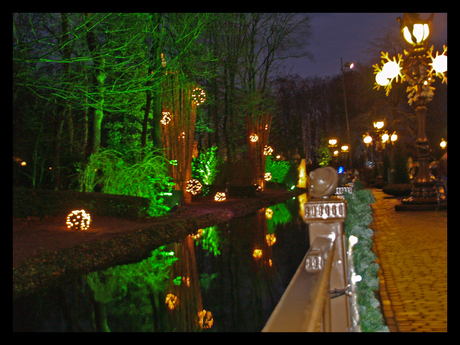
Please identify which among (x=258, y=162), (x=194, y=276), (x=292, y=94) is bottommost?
(x=194, y=276)

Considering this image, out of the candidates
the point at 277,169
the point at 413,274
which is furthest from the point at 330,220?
the point at 277,169

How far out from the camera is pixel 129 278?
7.04m

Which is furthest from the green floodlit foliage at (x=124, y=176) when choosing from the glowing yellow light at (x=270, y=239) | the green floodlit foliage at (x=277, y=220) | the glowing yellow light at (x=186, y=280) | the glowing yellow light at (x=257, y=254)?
the glowing yellow light at (x=186, y=280)

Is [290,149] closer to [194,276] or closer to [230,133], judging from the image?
[230,133]

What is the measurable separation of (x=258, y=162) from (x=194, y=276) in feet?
61.0

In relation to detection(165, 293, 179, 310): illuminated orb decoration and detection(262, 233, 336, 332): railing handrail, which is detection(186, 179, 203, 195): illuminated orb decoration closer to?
detection(165, 293, 179, 310): illuminated orb decoration

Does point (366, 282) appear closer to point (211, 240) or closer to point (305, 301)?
point (305, 301)

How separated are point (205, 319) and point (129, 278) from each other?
2.52m

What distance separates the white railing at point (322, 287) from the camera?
6.54ft

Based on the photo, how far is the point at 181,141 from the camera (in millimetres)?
16297

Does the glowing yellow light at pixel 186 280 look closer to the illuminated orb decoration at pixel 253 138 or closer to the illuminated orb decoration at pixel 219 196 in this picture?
the illuminated orb decoration at pixel 219 196

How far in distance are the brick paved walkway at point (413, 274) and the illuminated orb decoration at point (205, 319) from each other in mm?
1986
